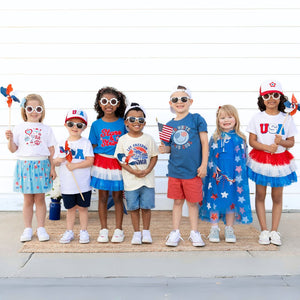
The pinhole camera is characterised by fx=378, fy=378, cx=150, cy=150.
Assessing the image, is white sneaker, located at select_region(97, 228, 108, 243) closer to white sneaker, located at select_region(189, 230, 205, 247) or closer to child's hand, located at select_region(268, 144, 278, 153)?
white sneaker, located at select_region(189, 230, 205, 247)

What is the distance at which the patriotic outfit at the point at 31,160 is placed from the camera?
3225 millimetres

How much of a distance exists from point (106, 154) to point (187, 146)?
69 cm

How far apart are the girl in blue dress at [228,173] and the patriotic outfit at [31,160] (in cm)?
143

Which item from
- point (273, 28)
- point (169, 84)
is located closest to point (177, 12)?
point (169, 84)

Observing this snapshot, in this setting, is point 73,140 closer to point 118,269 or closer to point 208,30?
point 118,269

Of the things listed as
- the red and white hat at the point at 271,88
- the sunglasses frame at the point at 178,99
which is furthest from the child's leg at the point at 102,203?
the red and white hat at the point at 271,88

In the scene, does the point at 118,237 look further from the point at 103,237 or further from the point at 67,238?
the point at 67,238

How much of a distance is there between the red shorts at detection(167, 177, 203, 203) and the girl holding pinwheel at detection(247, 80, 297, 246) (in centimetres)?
51

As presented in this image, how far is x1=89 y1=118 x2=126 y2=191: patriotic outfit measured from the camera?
3.19 metres

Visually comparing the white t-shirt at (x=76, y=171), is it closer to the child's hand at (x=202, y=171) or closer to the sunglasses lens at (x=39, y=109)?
the sunglasses lens at (x=39, y=109)

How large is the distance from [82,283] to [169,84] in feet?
8.52

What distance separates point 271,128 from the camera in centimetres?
317

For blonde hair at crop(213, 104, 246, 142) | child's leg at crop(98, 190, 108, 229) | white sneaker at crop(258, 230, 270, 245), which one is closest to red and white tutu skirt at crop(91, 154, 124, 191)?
child's leg at crop(98, 190, 108, 229)

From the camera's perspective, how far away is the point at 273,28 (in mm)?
4328
